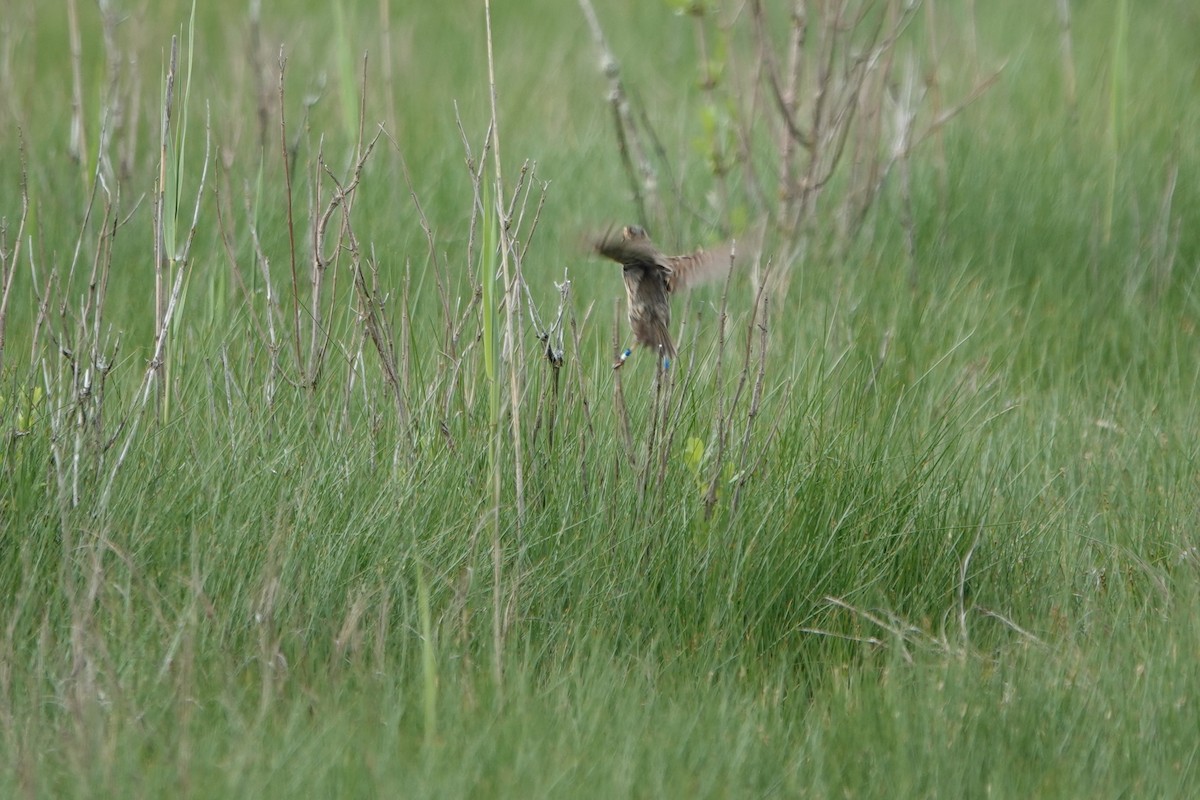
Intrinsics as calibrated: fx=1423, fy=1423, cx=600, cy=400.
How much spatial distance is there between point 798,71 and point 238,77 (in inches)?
77.9

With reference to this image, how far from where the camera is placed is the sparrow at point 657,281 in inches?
119

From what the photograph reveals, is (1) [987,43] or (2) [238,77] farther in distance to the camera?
(1) [987,43]

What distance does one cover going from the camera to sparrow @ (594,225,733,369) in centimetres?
303

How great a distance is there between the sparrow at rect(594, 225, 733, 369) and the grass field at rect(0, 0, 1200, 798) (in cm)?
9

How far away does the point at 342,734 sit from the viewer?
7.37 ft

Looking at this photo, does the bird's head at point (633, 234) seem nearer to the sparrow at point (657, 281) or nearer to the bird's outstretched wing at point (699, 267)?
the sparrow at point (657, 281)

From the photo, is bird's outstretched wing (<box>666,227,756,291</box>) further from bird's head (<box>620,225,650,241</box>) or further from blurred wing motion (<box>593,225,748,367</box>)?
bird's head (<box>620,225,650,241</box>)

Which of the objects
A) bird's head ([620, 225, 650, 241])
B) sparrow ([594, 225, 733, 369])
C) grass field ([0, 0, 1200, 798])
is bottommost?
grass field ([0, 0, 1200, 798])

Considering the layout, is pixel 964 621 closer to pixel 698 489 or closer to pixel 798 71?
pixel 698 489

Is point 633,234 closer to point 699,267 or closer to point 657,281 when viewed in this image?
point 657,281

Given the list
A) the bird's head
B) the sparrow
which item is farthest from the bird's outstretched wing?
the bird's head

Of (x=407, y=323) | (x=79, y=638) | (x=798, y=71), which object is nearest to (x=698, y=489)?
(x=407, y=323)

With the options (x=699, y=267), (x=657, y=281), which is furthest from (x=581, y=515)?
(x=699, y=267)

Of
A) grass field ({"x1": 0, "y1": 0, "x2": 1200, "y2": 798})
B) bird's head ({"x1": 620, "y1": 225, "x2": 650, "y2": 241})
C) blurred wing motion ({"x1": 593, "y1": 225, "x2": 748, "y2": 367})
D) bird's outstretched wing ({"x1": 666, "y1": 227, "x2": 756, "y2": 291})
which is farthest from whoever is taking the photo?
bird's outstretched wing ({"x1": 666, "y1": 227, "x2": 756, "y2": 291})
